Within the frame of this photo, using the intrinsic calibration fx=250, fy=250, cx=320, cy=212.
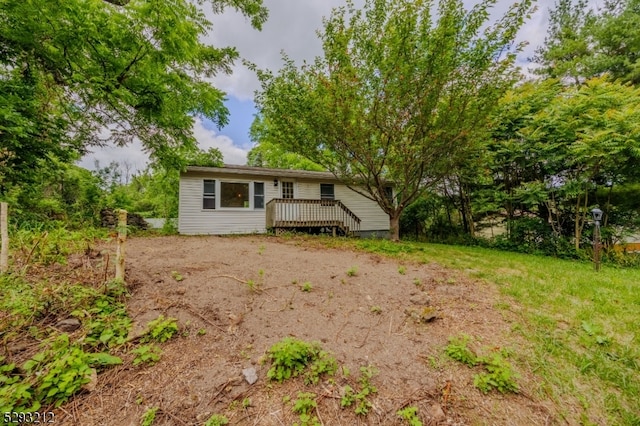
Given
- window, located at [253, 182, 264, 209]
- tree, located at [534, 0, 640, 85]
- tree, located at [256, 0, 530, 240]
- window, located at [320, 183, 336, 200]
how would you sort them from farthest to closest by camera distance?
tree, located at [534, 0, 640, 85]
window, located at [320, 183, 336, 200]
window, located at [253, 182, 264, 209]
tree, located at [256, 0, 530, 240]

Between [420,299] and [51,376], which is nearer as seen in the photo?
[51,376]

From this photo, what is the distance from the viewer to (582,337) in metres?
2.71

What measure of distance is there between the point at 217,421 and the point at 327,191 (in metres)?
11.0

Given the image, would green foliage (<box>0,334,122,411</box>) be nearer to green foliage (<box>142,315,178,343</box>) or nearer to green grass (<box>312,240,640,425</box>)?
green foliage (<box>142,315,178,343</box>)

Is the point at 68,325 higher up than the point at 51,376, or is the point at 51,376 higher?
the point at 68,325

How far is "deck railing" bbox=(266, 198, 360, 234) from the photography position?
34.1 ft

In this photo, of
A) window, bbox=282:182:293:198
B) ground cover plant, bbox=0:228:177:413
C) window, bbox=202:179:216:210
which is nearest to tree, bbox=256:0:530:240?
window, bbox=282:182:293:198

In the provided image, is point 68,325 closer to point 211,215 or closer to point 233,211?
point 211,215

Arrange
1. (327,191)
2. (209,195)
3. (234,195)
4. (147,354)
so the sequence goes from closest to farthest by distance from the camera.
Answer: (147,354) < (209,195) < (234,195) < (327,191)

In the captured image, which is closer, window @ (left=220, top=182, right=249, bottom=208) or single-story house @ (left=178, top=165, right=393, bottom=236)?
single-story house @ (left=178, top=165, right=393, bottom=236)

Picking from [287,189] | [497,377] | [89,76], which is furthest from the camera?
[287,189]

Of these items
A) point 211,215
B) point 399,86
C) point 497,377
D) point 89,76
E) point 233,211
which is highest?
→ point 399,86

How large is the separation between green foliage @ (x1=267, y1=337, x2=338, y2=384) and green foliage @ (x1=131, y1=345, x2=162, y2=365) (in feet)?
3.39

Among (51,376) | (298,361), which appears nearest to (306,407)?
(298,361)
